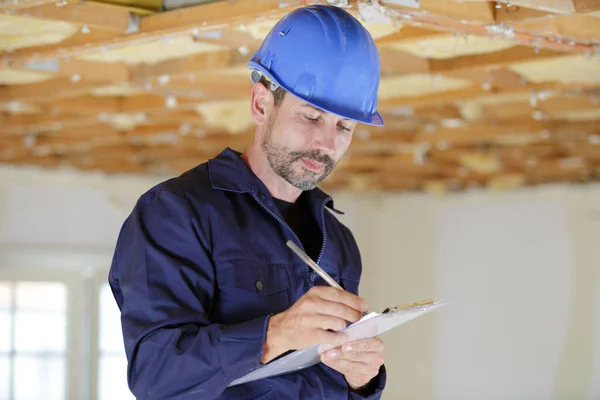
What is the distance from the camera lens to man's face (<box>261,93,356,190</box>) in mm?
1528

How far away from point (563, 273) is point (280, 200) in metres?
5.24

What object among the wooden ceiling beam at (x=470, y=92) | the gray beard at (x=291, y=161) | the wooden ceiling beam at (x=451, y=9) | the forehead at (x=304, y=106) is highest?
the forehead at (x=304, y=106)

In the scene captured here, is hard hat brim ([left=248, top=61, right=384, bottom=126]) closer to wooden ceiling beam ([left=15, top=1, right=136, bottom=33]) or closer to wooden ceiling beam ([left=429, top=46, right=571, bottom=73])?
wooden ceiling beam ([left=15, top=1, right=136, bottom=33])

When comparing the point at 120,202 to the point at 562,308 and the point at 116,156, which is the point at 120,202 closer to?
the point at 116,156

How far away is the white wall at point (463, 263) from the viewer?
6102mm

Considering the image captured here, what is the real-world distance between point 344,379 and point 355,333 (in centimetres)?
29

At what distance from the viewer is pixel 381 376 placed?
5.59ft

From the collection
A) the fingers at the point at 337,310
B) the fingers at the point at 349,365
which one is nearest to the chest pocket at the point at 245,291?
→ the fingers at the point at 349,365

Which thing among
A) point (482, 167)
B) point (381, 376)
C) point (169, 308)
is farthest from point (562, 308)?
point (169, 308)

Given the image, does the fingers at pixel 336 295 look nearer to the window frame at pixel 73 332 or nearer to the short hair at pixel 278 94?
the short hair at pixel 278 94

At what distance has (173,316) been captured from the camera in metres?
1.34

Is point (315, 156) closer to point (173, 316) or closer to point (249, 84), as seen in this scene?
point (173, 316)

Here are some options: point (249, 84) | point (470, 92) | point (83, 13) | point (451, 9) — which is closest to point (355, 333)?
point (451, 9)

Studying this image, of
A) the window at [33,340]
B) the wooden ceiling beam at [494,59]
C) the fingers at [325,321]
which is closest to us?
the fingers at [325,321]
